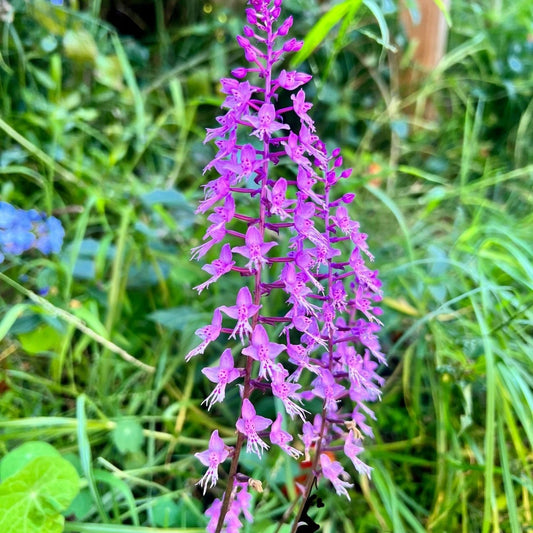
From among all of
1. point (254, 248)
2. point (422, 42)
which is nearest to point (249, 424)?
point (254, 248)

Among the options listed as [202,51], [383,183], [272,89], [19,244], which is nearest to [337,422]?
[272,89]

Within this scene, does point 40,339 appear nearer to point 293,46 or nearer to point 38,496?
point 38,496

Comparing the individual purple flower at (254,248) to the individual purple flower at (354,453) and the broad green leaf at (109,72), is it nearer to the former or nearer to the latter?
the individual purple flower at (354,453)

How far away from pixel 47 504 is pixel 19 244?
47 cm

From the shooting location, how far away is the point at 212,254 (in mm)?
1320

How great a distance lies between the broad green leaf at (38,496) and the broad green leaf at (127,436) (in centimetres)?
18

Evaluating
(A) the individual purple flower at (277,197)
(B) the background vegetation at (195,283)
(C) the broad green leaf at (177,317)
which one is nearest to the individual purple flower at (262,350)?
(A) the individual purple flower at (277,197)

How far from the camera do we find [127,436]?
3.35 ft

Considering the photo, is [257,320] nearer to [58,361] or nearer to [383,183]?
[58,361]

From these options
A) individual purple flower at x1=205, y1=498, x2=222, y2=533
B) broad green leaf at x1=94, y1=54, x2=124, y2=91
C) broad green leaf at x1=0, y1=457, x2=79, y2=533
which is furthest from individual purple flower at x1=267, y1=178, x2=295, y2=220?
broad green leaf at x1=94, y1=54, x2=124, y2=91

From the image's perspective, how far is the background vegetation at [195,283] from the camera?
0.98 m

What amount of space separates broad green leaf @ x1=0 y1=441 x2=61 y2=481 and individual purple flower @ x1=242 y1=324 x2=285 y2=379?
0.47 m

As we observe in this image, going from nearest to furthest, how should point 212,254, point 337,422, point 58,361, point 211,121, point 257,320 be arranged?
point 257,320
point 337,422
point 58,361
point 212,254
point 211,121

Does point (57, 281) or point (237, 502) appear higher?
point (57, 281)
